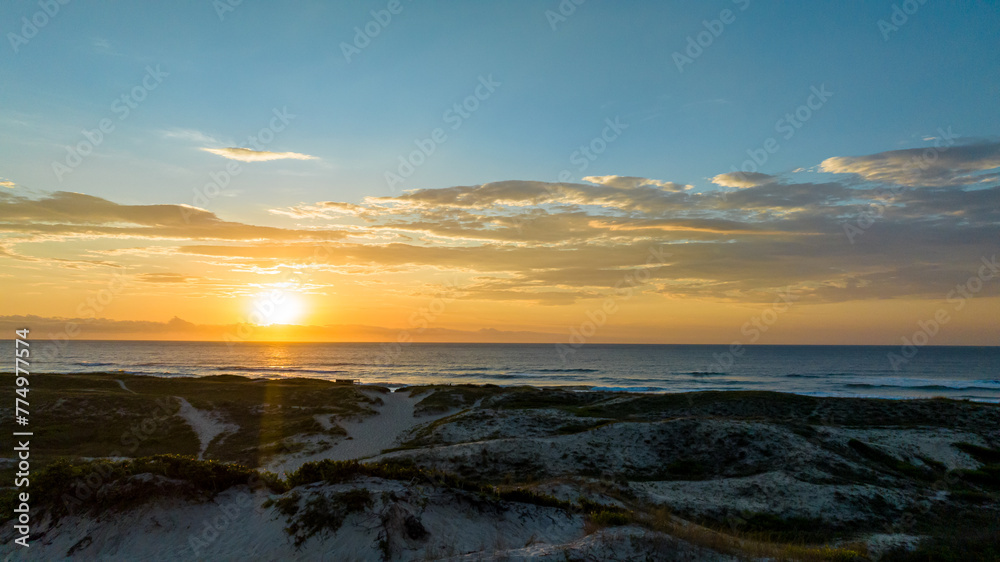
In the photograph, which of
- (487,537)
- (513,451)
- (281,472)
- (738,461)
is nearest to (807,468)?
(738,461)

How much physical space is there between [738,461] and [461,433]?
1902 centimetres

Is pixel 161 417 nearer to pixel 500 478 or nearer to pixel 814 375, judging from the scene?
pixel 500 478

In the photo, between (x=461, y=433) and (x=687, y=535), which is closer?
(x=687, y=535)

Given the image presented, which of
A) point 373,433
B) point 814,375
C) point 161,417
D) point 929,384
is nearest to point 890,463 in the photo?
point 373,433

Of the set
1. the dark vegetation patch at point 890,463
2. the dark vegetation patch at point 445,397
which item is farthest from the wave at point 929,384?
the dark vegetation patch at point 445,397

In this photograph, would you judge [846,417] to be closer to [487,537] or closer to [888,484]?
[888,484]

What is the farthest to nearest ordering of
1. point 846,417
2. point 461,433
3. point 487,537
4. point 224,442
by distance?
point 846,417 < point 461,433 < point 224,442 < point 487,537

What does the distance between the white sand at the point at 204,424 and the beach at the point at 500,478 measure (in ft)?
0.95

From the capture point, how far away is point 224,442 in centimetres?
3591

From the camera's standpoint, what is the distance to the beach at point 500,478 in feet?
43.9

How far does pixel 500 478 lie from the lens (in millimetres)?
26344

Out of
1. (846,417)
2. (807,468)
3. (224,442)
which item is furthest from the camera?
(846,417)

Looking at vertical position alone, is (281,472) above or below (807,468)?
below

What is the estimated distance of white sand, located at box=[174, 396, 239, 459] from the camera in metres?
37.0
